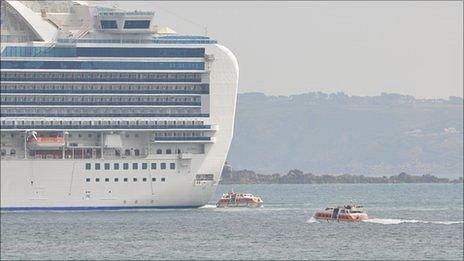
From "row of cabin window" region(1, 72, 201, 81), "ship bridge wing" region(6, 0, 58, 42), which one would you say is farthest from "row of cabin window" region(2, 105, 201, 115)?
"ship bridge wing" region(6, 0, 58, 42)

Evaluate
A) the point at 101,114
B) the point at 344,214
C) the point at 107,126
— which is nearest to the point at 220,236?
the point at 344,214

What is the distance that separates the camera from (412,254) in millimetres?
92938

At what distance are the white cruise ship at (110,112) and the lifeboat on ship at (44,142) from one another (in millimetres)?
70

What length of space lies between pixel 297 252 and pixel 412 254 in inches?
236

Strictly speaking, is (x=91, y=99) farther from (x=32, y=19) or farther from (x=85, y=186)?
(x=32, y=19)

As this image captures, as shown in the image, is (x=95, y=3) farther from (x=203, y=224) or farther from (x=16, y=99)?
(x=203, y=224)

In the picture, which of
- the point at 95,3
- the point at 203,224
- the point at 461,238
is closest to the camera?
the point at 461,238

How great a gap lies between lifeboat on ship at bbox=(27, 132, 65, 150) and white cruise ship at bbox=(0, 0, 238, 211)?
70 mm

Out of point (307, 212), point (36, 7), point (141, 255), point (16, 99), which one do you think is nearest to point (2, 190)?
point (16, 99)

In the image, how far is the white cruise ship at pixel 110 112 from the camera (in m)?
125

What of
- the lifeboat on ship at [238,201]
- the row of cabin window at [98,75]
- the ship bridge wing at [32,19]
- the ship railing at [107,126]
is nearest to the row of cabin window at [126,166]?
the ship railing at [107,126]

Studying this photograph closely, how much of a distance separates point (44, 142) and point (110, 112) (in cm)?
553

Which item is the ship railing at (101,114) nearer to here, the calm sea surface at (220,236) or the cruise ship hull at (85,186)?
the cruise ship hull at (85,186)

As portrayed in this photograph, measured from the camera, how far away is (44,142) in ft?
410
